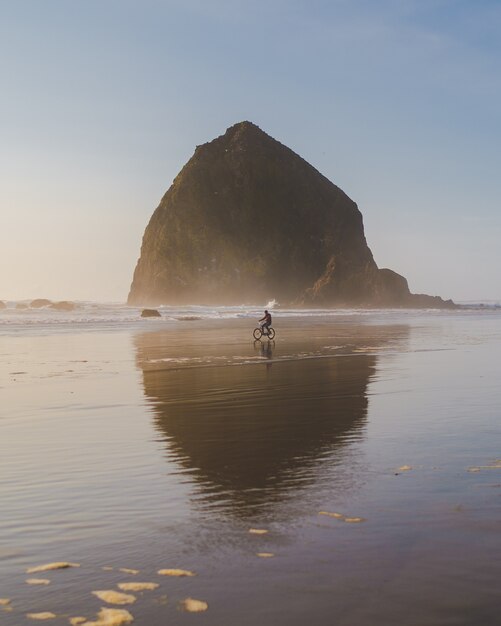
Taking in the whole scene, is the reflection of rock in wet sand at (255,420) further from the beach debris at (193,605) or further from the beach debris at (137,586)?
the beach debris at (193,605)

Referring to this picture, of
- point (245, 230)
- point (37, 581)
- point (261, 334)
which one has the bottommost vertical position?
point (37, 581)

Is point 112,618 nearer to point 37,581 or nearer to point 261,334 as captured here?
point 37,581

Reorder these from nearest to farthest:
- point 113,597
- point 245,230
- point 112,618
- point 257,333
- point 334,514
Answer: point 112,618 → point 113,597 → point 334,514 → point 257,333 → point 245,230

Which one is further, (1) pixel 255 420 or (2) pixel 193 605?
(1) pixel 255 420

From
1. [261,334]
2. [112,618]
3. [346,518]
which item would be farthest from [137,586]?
[261,334]

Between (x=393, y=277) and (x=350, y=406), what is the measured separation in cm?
15880

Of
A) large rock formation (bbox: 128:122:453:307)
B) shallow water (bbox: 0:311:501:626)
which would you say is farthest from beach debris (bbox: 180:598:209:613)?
large rock formation (bbox: 128:122:453:307)

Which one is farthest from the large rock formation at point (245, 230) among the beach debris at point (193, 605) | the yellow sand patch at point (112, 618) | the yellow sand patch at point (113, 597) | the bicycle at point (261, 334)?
the yellow sand patch at point (112, 618)

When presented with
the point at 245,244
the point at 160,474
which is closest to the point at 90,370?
the point at 160,474

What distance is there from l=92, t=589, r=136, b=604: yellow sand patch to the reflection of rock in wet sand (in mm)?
2424

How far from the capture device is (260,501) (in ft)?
23.9

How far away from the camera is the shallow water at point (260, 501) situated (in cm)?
483

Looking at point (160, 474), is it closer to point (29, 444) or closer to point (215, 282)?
point (29, 444)

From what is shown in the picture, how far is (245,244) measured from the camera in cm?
18788
